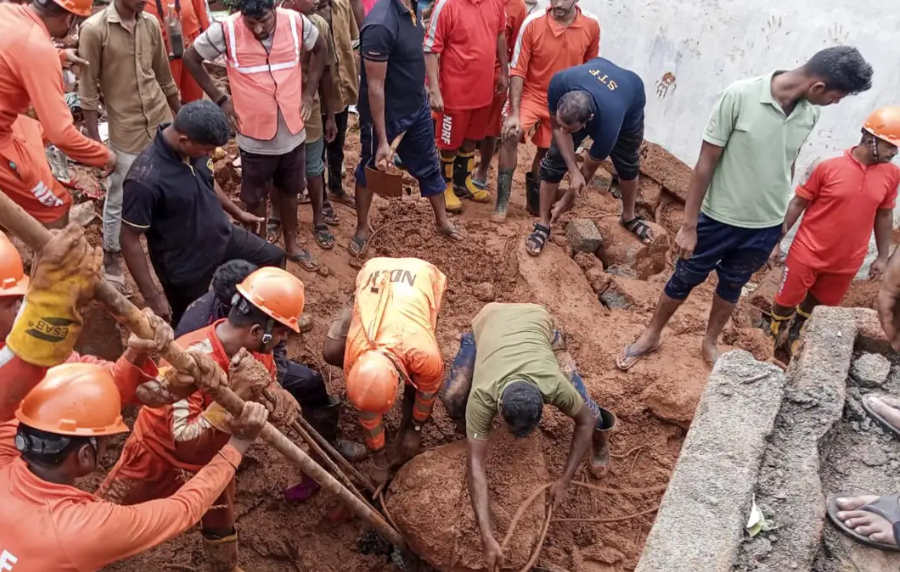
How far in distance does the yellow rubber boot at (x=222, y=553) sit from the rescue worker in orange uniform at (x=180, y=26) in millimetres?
3196

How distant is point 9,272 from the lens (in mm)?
2689

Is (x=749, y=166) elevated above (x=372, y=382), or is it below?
above

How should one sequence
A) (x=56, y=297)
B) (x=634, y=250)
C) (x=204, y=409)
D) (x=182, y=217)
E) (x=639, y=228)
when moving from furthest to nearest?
(x=639, y=228), (x=634, y=250), (x=182, y=217), (x=204, y=409), (x=56, y=297)

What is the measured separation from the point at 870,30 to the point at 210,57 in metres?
4.97

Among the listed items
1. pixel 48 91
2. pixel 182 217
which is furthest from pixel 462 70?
pixel 48 91

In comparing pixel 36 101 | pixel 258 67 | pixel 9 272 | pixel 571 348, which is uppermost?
pixel 36 101

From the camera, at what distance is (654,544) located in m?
2.47

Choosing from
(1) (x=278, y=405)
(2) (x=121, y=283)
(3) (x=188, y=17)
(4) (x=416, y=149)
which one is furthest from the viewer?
(4) (x=416, y=149)

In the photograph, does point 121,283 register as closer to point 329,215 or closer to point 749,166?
point 329,215

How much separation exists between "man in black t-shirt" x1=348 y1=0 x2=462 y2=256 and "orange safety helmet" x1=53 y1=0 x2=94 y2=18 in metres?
1.78

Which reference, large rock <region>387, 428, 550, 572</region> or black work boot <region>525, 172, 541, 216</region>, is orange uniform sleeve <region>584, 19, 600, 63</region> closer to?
black work boot <region>525, 172, 541, 216</region>

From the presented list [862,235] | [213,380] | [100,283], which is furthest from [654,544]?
[862,235]

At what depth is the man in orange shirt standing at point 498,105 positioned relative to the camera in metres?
5.97

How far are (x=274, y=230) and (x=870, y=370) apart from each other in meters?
4.04
